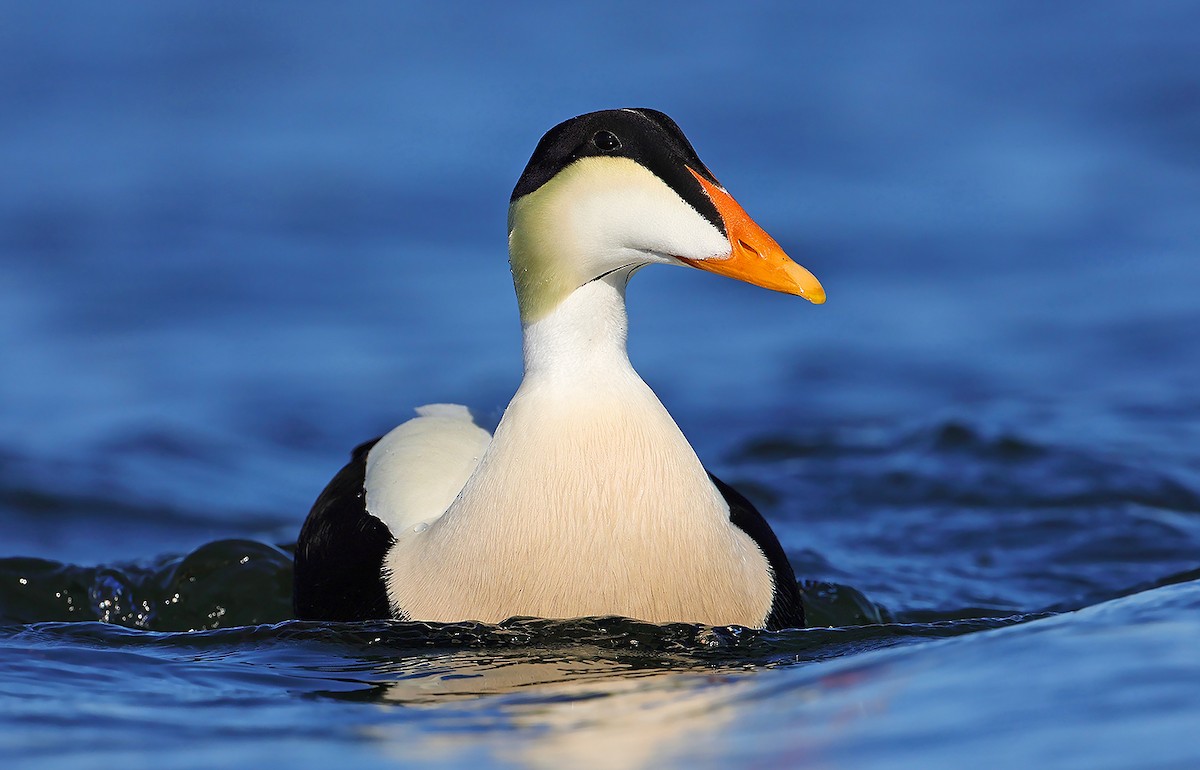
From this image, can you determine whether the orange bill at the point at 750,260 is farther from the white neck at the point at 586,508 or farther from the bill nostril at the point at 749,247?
the white neck at the point at 586,508

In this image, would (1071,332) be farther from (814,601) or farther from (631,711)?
(631,711)

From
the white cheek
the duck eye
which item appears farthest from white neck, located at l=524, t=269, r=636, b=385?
the duck eye

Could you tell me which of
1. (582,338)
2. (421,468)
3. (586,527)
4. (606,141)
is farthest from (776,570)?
(606,141)

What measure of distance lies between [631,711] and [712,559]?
573 mm

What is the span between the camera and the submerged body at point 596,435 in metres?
3.22

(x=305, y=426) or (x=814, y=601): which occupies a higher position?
(x=305, y=426)

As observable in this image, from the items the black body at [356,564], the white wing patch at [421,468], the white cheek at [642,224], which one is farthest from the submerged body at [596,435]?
the white wing patch at [421,468]

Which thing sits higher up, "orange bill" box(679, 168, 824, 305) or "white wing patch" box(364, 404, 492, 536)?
"orange bill" box(679, 168, 824, 305)

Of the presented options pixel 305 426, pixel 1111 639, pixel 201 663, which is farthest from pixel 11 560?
pixel 1111 639

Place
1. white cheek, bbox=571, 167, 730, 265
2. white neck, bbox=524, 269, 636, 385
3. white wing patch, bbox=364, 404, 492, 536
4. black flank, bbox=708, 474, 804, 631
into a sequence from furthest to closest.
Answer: white wing patch, bbox=364, 404, 492, 536 → black flank, bbox=708, 474, 804, 631 → white neck, bbox=524, 269, 636, 385 → white cheek, bbox=571, 167, 730, 265

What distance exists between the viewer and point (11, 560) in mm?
4586

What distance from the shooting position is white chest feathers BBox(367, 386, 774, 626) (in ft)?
10.7

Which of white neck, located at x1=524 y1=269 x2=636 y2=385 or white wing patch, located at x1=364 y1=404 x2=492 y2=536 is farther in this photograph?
white wing patch, located at x1=364 y1=404 x2=492 y2=536

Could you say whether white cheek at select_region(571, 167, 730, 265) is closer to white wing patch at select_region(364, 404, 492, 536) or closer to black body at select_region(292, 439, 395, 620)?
white wing patch at select_region(364, 404, 492, 536)
